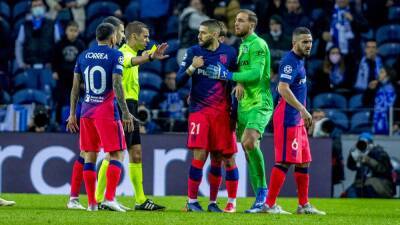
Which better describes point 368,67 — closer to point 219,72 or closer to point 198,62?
point 219,72

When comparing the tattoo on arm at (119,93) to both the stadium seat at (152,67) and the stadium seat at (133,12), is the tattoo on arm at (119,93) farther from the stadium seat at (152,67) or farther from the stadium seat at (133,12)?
the stadium seat at (133,12)

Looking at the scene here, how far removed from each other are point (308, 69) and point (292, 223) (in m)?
10.7

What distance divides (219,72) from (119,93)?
121 centimetres

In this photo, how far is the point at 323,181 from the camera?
720 inches

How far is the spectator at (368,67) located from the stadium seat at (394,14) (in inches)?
70.4

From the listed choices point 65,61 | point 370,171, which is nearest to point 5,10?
point 65,61

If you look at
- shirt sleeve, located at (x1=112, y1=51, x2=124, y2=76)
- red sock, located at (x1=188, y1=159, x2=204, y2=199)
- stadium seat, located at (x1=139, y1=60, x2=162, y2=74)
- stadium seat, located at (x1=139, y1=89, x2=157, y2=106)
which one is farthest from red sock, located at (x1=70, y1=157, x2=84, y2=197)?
stadium seat, located at (x1=139, y1=60, x2=162, y2=74)

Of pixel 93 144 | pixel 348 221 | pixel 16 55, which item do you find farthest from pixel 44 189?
pixel 348 221

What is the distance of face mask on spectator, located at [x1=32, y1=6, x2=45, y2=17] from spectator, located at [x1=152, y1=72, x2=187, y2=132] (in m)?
2.79

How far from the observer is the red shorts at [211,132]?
12.3 m

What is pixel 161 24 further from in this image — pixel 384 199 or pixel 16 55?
pixel 384 199

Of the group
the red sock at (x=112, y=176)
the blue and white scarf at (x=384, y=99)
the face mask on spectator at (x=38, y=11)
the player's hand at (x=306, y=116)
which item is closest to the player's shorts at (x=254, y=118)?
the player's hand at (x=306, y=116)

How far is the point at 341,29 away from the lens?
21625mm

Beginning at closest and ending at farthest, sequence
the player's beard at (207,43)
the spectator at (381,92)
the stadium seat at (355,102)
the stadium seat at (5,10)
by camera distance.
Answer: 1. the player's beard at (207,43)
2. the spectator at (381,92)
3. the stadium seat at (355,102)
4. the stadium seat at (5,10)
